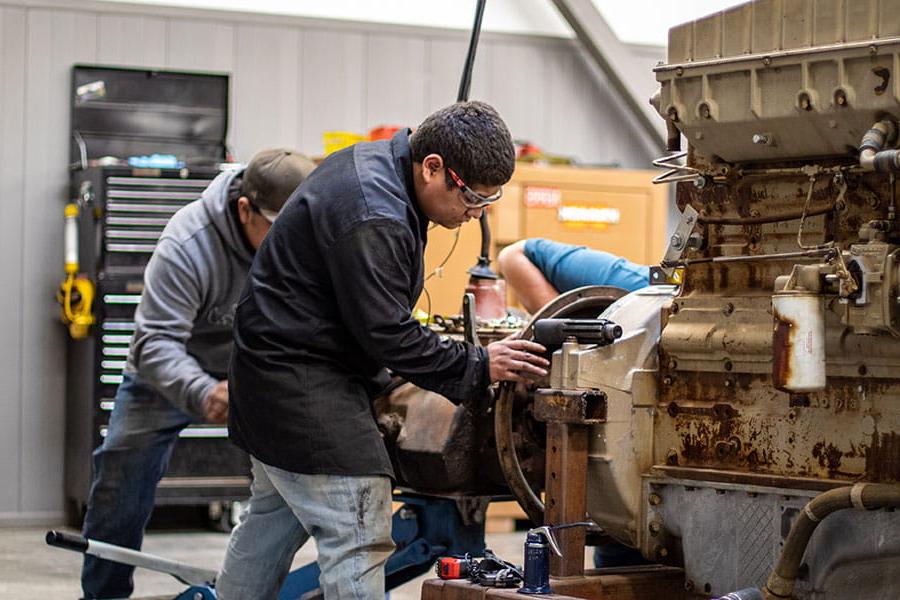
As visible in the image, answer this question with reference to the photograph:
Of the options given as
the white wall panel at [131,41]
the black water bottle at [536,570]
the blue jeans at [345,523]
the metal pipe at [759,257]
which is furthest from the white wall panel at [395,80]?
the black water bottle at [536,570]

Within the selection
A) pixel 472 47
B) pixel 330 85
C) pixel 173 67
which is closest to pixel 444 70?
pixel 330 85

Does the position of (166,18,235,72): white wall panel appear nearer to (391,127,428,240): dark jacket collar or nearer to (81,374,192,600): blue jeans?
(81,374,192,600): blue jeans

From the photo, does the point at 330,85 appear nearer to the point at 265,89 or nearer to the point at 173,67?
the point at 265,89

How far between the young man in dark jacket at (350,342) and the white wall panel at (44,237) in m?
3.40

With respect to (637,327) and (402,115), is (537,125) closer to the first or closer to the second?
(402,115)

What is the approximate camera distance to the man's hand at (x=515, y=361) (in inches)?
98.3

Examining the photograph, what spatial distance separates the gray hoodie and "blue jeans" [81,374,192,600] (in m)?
0.15

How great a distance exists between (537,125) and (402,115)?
665 millimetres

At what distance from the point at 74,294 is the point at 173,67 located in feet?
3.65

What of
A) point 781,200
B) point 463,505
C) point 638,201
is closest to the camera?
point 781,200

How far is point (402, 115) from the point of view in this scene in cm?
617

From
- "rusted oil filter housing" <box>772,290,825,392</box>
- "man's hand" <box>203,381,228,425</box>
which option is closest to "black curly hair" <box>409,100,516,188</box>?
"rusted oil filter housing" <box>772,290,825,392</box>

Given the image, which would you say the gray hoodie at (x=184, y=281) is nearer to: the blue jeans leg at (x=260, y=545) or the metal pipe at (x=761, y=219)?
the blue jeans leg at (x=260, y=545)

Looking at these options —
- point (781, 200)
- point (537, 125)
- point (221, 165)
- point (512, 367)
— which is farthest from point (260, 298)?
point (537, 125)
